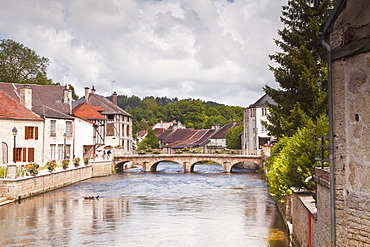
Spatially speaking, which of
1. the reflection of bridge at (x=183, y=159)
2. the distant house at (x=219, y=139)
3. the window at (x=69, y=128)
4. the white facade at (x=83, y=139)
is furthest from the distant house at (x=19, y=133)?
the distant house at (x=219, y=139)

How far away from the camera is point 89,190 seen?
117 ft

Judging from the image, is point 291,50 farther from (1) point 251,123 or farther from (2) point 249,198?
(1) point 251,123

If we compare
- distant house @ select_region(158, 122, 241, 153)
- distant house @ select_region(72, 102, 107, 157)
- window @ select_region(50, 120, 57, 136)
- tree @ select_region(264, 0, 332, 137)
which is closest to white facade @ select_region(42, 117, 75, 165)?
window @ select_region(50, 120, 57, 136)

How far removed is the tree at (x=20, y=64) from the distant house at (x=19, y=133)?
90.6 ft

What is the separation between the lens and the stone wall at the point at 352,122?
7.86m

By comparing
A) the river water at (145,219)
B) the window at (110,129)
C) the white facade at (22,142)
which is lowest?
the river water at (145,219)

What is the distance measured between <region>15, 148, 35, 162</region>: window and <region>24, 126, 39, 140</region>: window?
3.58 feet

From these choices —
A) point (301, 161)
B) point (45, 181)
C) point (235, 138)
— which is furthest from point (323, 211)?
point (235, 138)

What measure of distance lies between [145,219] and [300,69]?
11.6 metres

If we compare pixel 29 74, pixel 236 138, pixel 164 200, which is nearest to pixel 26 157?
pixel 164 200

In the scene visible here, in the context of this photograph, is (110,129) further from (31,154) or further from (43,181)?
(43,181)

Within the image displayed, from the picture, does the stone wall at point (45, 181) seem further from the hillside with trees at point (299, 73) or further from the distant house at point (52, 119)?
the hillside with trees at point (299, 73)

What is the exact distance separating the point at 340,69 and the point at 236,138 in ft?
218

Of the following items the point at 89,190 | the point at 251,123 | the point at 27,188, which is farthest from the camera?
the point at 251,123
